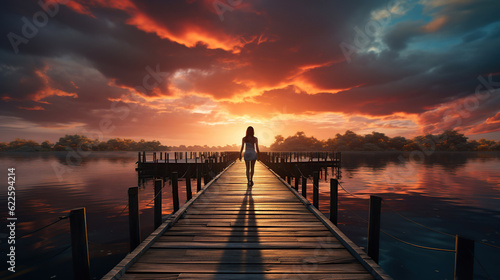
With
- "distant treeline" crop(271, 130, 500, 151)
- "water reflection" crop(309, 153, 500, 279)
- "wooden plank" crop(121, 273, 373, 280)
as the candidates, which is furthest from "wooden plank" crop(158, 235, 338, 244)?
"distant treeline" crop(271, 130, 500, 151)

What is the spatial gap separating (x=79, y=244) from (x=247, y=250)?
2614 mm

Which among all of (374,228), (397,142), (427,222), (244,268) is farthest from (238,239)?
(397,142)

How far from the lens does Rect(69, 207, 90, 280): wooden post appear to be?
3449 millimetres

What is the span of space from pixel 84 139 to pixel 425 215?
165 meters

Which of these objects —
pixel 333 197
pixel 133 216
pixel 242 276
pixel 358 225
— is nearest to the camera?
pixel 242 276

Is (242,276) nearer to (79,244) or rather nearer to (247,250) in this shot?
(247,250)

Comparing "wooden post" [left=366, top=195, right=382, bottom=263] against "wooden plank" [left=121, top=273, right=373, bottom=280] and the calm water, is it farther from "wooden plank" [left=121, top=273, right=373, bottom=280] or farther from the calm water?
"wooden plank" [left=121, top=273, right=373, bottom=280]

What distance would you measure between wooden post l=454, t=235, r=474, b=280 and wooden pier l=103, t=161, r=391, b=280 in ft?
2.68

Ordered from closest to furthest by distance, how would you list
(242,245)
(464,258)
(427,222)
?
(464,258), (242,245), (427,222)

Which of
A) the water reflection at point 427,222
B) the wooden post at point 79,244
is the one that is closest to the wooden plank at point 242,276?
the wooden post at point 79,244

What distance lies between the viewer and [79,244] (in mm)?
3510

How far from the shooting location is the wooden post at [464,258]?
2811 mm

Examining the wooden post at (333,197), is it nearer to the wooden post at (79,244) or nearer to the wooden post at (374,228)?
A: the wooden post at (374,228)

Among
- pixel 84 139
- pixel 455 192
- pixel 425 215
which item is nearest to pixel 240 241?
pixel 425 215
